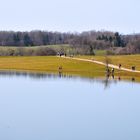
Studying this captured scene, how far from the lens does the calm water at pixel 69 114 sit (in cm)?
2470

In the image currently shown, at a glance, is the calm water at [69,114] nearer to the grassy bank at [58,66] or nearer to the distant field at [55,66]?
the grassy bank at [58,66]

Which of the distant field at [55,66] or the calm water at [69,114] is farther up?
the calm water at [69,114]

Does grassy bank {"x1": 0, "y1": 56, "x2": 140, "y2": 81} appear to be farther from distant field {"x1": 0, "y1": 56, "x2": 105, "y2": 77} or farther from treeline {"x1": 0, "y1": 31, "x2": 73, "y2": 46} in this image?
treeline {"x1": 0, "y1": 31, "x2": 73, "y2": 46}

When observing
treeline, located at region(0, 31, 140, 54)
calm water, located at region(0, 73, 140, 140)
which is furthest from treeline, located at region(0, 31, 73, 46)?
calm water, located at region(0, 73, 140, 140)

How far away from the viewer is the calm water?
24.7 meters

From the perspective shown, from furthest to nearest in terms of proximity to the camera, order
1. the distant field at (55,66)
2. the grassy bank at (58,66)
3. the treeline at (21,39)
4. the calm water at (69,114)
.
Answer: the treeline at (21,39), the distant field at (55,66), the grassy bank at (58,66), the calm water at (69,114)

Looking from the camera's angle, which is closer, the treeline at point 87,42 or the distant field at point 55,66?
the distant field at point 55,66

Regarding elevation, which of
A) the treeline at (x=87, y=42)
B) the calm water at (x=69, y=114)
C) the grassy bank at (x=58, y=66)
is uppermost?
the treeline at (x=87, y=42)

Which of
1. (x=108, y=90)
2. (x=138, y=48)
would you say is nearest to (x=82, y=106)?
(x=108, y=90)

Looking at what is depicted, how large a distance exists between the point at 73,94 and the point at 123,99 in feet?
15.7

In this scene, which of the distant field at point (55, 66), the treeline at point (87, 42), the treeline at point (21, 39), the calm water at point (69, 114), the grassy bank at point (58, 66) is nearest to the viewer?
the calm water at point (69, 114)

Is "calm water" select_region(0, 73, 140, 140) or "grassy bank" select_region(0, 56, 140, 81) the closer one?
"calm water" select_region(0, 73, 140, 140)

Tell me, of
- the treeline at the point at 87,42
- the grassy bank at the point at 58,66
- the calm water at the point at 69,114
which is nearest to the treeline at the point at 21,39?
the treeline at the point at 87,42

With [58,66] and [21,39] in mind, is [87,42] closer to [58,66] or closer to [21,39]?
[21,39]
